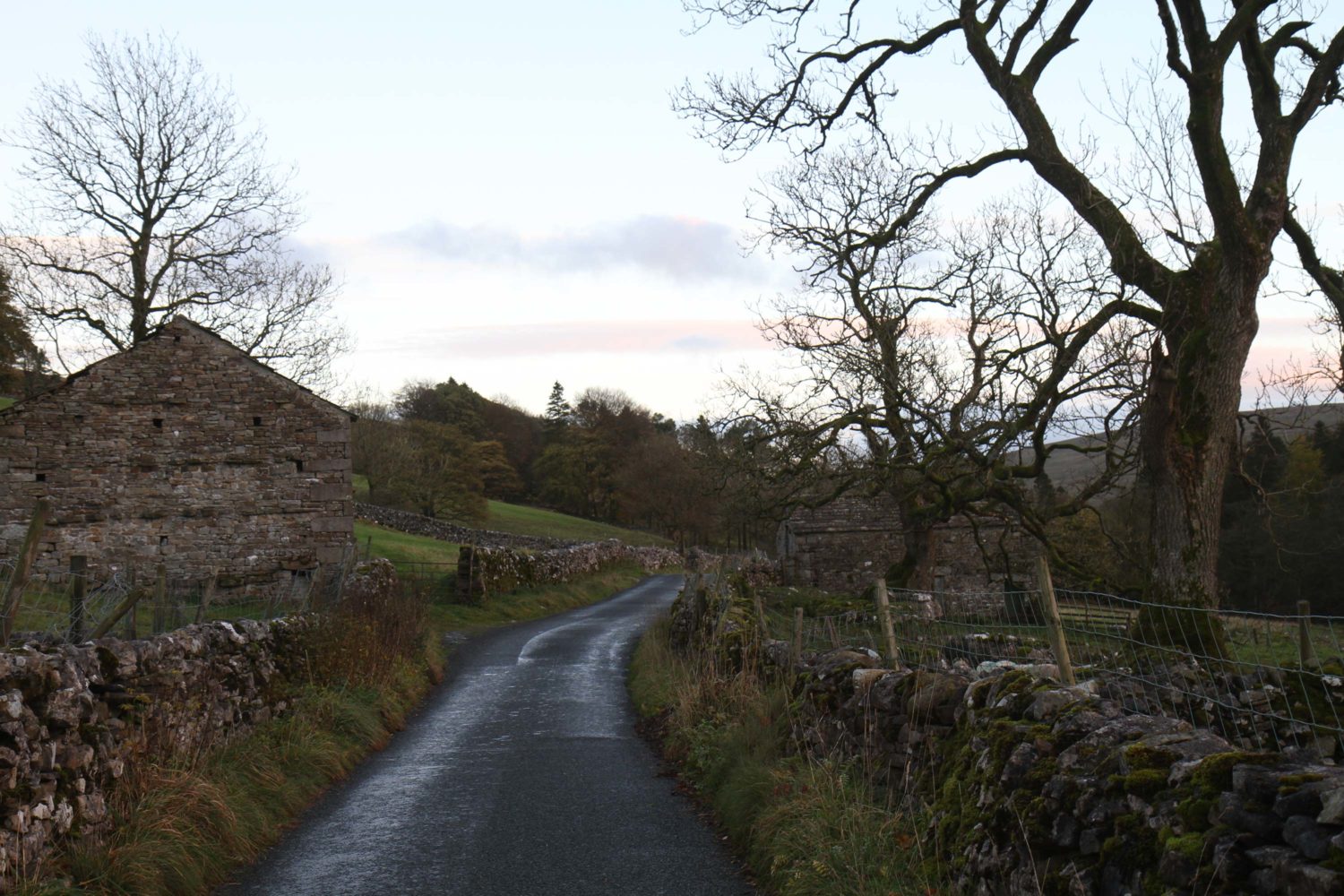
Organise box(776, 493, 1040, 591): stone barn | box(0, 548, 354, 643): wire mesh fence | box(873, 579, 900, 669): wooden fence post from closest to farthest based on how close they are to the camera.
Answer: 1. box(0, 548, 354, 643): wire mesh fence
2. box(873, 579, 900, 669): wooden fence post
3. box(776, 493, 1040, 591): stone barn

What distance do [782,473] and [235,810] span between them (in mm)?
14618

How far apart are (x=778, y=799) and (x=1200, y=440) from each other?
6.74m

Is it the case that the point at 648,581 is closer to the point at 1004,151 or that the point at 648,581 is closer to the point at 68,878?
the point at 1004,151

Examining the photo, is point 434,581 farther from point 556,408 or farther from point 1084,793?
point 556,408

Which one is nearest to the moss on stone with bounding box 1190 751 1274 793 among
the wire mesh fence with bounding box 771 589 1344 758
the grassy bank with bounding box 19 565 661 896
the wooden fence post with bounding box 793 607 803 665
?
the wire mesh fence with bounding box 771 589 1344 758

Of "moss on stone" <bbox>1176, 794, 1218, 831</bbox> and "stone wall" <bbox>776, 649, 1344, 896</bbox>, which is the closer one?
"stone wall" <bbox>776, 649, 1344, 896</bbox>

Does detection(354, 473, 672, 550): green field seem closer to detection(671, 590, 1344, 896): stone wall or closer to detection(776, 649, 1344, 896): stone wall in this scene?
detection(671, 590, 1344, 896): stone wall

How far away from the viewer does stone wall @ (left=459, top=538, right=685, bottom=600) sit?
26.9 metres

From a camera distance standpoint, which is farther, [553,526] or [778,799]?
[553,526]

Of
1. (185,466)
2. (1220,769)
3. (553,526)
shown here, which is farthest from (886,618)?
(553,526)


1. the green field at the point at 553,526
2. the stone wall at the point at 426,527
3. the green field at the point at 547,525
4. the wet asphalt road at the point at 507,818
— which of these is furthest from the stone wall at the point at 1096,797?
the green field at the point at 553,526

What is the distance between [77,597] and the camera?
29.6ft

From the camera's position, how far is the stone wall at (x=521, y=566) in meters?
26.9

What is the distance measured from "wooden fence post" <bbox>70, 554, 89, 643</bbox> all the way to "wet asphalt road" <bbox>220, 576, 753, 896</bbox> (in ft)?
8.04
